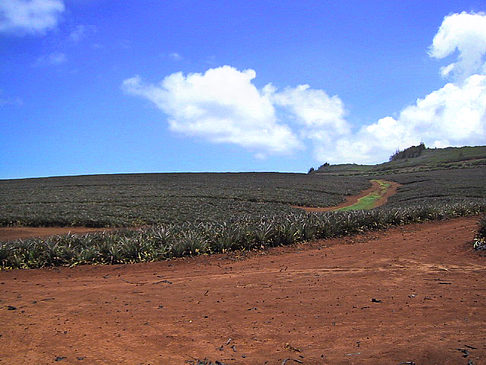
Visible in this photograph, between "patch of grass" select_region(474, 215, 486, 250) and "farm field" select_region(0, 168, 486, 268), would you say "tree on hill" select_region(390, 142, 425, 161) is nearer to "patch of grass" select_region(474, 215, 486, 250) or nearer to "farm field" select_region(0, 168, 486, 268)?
"farm field" select_region(0, 168, 486, 268)

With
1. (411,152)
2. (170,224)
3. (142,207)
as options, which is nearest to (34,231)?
(170,224)

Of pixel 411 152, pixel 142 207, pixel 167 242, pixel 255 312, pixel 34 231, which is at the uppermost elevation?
pixel 411 152

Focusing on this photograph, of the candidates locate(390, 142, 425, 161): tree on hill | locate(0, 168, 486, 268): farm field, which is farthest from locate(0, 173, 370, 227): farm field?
locate(390, 142, 425, 161): tree on hill

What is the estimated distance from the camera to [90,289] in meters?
7.29

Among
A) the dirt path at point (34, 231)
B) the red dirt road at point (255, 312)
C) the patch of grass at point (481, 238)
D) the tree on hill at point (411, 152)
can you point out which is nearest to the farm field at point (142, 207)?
the dirt path at point (34, 231)

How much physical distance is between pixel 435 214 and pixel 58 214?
21.3m

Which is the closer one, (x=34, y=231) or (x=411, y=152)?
(x=34, y=231)

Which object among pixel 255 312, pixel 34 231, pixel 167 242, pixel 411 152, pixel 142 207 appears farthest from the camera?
pixel 411 152

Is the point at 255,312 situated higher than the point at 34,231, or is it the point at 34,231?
the point at 34,231

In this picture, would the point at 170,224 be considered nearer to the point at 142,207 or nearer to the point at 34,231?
the point at 34,231

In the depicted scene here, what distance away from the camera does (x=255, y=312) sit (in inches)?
222

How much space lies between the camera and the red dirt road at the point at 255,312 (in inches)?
171

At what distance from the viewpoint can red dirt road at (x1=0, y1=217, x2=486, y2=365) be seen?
4340 millimetres

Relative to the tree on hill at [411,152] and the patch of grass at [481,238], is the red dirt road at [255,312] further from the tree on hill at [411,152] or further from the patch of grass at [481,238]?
the tree on hill at [411,152]
